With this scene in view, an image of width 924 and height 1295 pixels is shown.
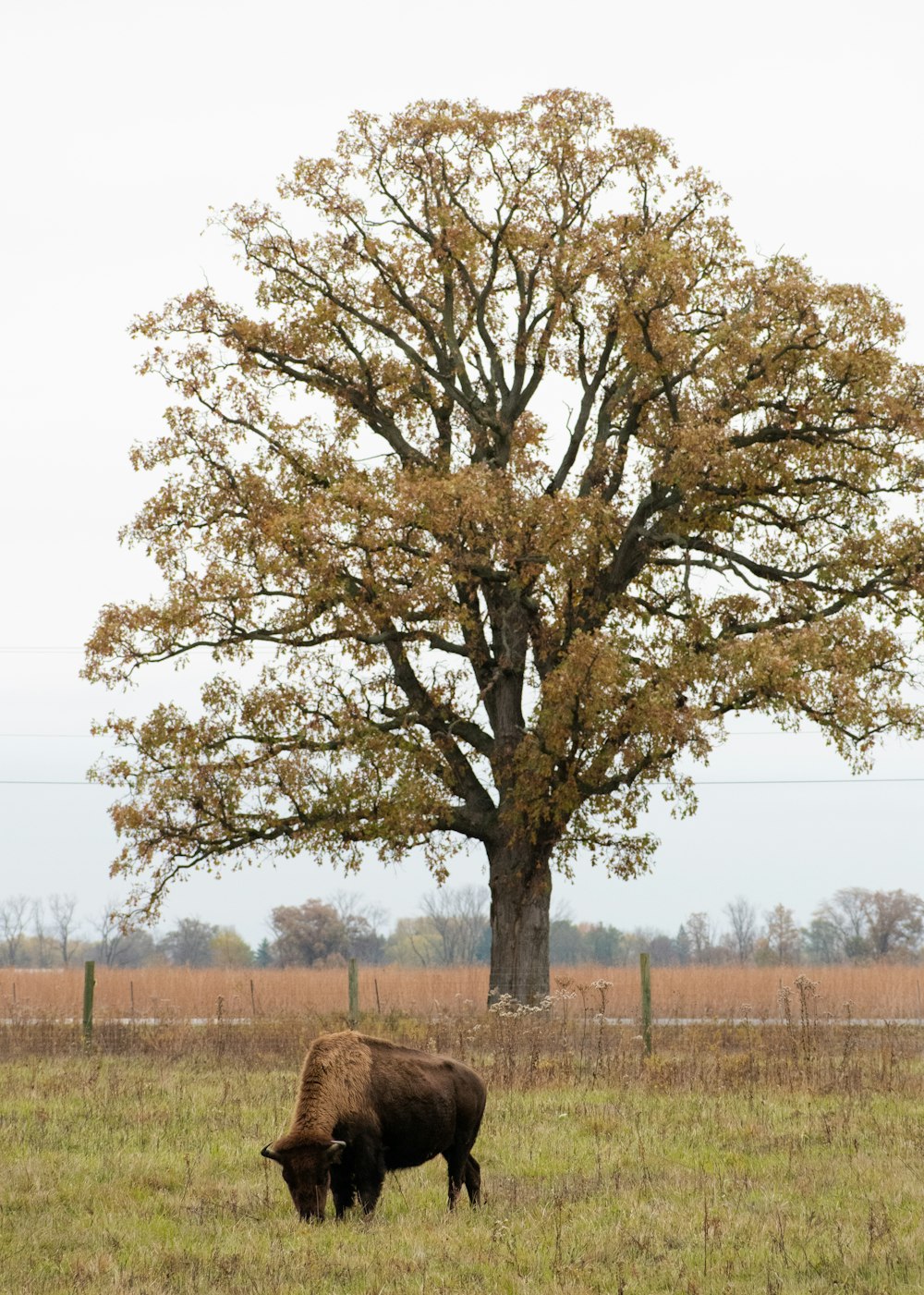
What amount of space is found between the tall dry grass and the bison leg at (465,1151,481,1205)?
1551cm

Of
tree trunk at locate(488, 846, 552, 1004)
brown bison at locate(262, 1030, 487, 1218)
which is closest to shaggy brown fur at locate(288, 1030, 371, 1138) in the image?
brown bison at locate(262, 1030, 487, 1218)

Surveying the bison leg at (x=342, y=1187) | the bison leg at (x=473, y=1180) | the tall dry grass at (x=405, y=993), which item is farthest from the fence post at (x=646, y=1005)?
the bison leg at (x=342, y=1187)

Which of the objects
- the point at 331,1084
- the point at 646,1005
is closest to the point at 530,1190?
the point at 331,1084

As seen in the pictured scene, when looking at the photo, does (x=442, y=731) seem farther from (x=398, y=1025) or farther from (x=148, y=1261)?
(x=148, y=1261)

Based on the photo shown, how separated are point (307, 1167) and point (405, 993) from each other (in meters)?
21.0

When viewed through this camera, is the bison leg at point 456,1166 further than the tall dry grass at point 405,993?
No

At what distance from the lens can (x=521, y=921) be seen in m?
24.9

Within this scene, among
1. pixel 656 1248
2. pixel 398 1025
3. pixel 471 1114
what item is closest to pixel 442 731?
pixel 398 1025

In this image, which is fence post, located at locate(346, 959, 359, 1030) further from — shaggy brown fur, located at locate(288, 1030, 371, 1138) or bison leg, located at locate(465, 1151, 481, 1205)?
shaggy brown fur, located at locate(288, 1030, 371, 1138)

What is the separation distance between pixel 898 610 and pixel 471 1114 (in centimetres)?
1585

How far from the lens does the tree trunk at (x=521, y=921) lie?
81.1 feet

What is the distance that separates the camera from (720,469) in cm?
2338

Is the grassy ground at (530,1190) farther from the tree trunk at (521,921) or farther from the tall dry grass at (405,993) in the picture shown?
the tall dry grass at (405,993)

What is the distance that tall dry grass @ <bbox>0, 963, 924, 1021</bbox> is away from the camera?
93.2 feet
